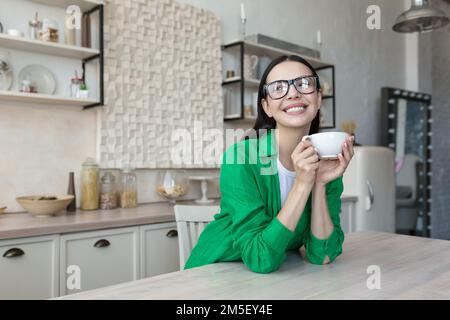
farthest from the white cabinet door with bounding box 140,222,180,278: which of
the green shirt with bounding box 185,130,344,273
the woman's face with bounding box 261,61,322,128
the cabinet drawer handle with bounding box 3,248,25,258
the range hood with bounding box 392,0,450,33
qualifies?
the range hood with bounding box 392,0,450,33

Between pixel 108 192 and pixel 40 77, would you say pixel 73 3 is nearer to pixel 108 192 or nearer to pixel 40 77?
pixel 40 77

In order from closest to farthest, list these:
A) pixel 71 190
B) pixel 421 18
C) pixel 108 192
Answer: pixel 71 190
pixel 108 192
pixel 421 18

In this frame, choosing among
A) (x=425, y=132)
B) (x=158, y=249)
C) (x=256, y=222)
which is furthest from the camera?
(x=425, y=132)

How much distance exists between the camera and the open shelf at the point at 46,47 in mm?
2139

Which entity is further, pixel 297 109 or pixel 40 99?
pixel 40 99

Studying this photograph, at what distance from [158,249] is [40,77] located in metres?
1.16

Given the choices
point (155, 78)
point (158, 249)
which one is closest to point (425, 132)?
point (155, 78)

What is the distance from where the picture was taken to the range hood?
10.9 ft

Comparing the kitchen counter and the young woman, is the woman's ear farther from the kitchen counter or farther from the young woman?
the kitchen counter

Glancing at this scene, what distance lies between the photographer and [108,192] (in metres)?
2.48

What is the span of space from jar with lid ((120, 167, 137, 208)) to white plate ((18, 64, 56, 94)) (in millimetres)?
640

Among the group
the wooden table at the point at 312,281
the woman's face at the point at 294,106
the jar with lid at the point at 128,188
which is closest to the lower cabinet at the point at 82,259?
the jar with lid at the point at 128,188

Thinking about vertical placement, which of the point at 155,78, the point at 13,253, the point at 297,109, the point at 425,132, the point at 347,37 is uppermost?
the point at 347,37

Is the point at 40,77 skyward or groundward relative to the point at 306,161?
skyward
